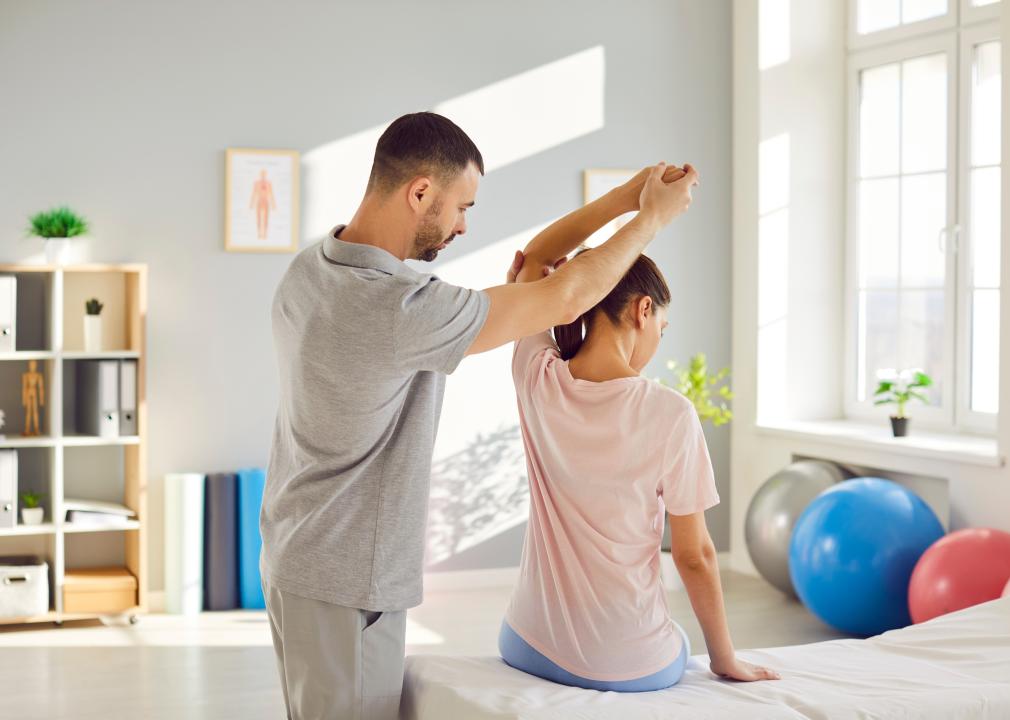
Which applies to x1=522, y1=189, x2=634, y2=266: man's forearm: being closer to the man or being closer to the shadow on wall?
the man

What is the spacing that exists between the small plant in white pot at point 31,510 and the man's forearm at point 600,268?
348cm

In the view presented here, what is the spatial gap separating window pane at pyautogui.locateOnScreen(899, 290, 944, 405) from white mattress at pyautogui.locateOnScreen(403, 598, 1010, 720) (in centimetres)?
296

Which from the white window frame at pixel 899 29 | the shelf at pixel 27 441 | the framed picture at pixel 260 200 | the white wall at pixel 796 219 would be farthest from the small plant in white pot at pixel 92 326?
the white window frame at pixel 899 29

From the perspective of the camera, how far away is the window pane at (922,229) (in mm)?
A: 5199

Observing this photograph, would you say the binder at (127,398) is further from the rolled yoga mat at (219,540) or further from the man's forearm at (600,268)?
the man's forearm at (600,268)

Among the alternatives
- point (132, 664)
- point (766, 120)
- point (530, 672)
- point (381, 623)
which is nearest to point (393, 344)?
point (381, 623)

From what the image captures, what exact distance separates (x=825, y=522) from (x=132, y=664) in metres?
2.57

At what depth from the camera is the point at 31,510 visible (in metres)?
4.66

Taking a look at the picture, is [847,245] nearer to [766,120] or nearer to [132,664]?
[766,120]

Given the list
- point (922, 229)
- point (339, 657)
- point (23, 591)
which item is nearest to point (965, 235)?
point (922, 229)

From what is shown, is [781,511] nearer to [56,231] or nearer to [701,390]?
[701,390]

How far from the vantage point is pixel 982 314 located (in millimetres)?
4980

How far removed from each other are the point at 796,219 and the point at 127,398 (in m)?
3.19

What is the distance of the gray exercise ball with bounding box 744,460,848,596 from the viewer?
16.0ft
